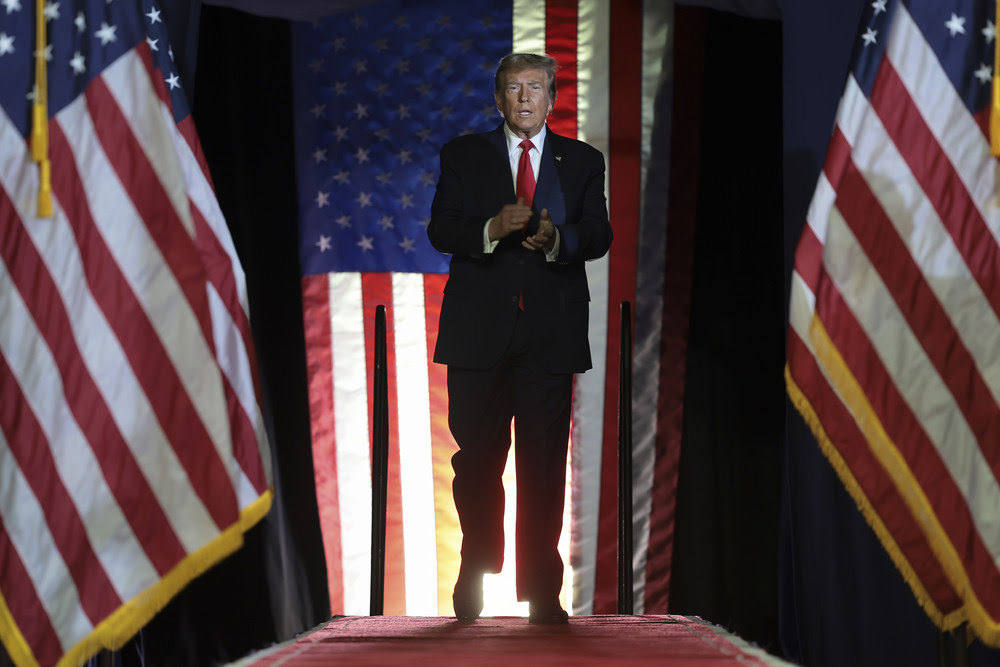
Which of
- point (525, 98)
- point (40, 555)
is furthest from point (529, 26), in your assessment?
point (40, 555)

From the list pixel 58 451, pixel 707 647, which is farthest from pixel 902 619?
pixel 58 451

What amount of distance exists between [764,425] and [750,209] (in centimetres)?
68

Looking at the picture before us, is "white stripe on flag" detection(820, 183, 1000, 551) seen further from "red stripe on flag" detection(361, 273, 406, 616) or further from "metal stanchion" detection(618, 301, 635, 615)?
"red stripe on flag" detection(361, 273, 406, 616)

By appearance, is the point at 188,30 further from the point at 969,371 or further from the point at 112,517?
the point at 969,371

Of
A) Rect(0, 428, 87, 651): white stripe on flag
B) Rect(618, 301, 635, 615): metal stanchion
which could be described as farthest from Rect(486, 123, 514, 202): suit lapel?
Rect(0, 428, 87, 651): white stripe on flag

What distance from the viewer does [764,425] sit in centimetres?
369

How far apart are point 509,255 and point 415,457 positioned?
124 centimetres

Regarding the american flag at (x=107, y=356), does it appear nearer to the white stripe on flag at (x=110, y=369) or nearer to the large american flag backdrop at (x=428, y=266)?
the white stripe on flag at (x=110, y=369)

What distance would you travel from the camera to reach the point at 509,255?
106 inches

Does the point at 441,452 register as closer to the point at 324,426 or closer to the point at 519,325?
the point at 324,426

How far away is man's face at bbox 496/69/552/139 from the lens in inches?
105

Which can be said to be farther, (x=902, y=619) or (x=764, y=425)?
(x=764, y=425)

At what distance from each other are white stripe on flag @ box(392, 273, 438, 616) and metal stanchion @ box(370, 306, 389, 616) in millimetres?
495

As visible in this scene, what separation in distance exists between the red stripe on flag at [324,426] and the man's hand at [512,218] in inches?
55.1
